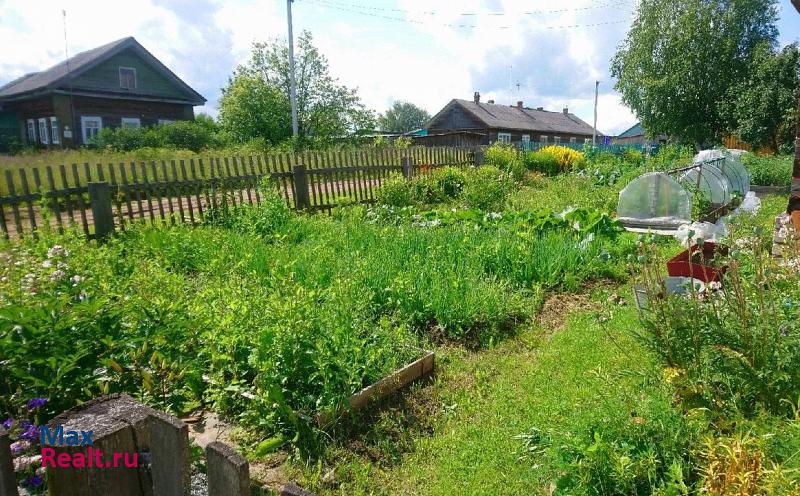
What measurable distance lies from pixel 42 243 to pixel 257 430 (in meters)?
3.61

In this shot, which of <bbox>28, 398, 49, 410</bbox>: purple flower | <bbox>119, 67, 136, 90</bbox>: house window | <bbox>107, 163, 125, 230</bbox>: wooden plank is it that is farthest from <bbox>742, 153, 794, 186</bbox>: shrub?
<bbox>119, 67, 136, 90</bbox>: house window

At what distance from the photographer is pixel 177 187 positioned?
796cm

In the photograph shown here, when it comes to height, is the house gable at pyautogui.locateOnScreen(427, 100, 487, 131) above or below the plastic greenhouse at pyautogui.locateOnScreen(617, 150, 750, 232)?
above

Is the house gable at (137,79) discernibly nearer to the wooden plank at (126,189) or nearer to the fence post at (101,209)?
the wooden plank at (126,189)

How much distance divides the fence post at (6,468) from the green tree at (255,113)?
25.5 m

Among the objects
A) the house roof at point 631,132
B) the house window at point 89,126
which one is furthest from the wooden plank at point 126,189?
the house roof at point 631,132

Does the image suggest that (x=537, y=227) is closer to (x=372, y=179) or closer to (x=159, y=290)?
(x=159, y=290)

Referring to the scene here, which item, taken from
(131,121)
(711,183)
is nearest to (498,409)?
(711,183)

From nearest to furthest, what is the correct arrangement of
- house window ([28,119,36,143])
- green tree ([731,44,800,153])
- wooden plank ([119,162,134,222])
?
wooden plank ([119,162,134,222]) < green tree ([731,44,800,153]) < house window ([28,119,36,143])

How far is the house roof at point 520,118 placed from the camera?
42.2m

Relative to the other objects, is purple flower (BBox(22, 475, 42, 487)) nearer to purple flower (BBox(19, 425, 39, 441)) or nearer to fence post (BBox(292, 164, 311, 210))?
purple flower (BBox(19, 425, 39, 441))

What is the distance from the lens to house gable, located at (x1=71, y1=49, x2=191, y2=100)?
24.2 meters

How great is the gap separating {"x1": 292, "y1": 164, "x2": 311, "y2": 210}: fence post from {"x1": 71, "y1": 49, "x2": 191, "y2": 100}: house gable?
20.3m

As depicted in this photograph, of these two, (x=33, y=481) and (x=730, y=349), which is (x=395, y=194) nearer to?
(x=730, y=349)
